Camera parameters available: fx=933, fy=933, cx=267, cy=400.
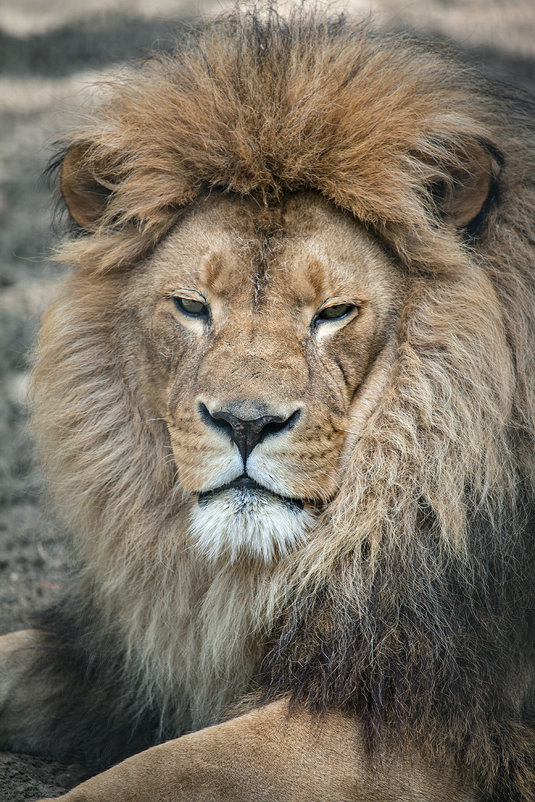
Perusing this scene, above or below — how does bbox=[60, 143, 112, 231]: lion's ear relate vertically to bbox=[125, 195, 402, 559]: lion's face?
above

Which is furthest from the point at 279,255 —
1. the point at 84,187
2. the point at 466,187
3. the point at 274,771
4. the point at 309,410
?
the point at 274,771

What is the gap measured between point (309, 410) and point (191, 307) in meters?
0.44

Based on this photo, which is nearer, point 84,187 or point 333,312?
point 333,312

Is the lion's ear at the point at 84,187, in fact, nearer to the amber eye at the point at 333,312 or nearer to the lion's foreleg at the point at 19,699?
the amber eye at the point at 333,312

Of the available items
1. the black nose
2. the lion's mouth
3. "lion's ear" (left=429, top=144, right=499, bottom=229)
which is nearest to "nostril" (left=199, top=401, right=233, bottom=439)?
the black nose

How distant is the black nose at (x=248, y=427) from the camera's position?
2.04m

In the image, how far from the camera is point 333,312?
228 cm

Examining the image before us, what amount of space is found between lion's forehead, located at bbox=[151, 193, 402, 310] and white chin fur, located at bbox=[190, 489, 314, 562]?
474mm

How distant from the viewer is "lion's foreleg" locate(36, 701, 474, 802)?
2.04 m

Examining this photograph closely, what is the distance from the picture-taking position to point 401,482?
2246 millimetres

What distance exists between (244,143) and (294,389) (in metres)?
0.64

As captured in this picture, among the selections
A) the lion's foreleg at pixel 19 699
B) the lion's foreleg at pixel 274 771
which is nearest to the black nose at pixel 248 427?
the lion's foreleg at pixel 274 771

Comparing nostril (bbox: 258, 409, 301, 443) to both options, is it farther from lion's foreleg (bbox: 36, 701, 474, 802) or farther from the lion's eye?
lion's foreleg (bbox: 36, 701, 474, 802)

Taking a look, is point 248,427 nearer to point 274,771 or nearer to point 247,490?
point 247,490
